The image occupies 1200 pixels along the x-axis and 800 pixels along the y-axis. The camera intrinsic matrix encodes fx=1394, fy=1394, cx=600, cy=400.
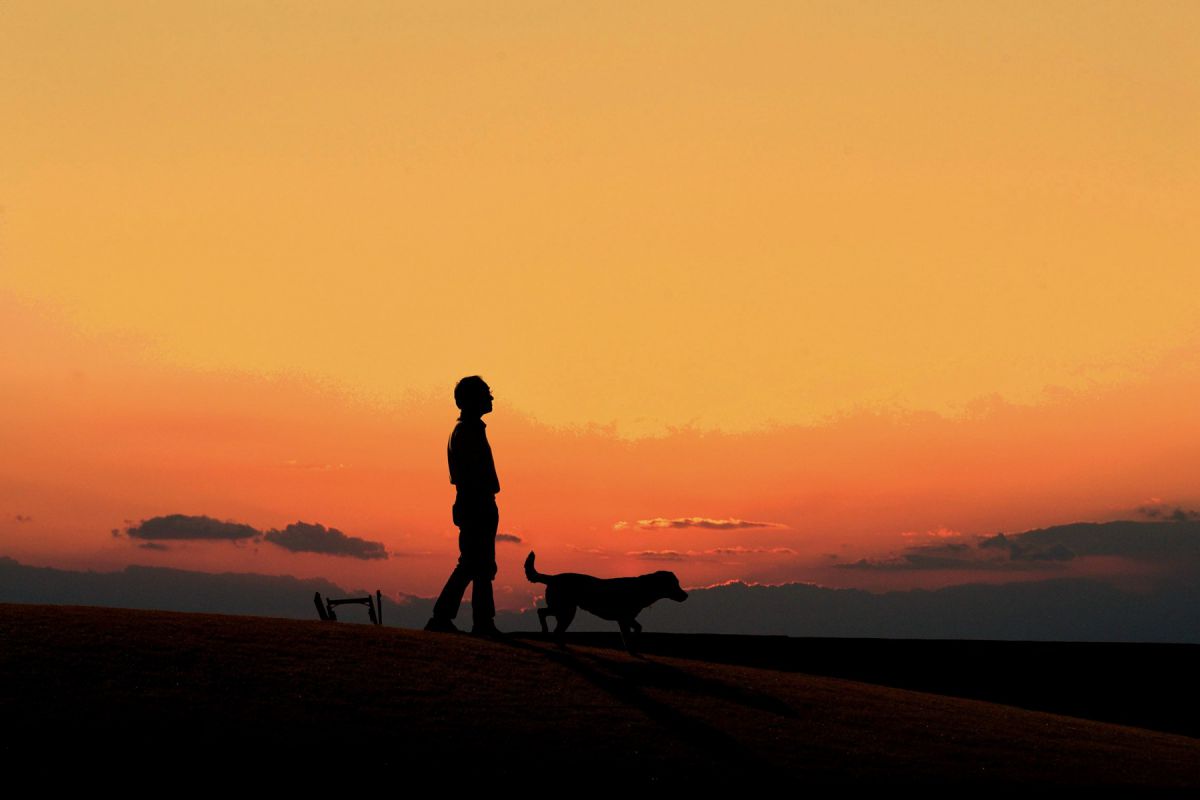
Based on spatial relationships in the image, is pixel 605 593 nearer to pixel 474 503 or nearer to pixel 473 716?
pixel 474 503

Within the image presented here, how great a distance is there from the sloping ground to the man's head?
504cm

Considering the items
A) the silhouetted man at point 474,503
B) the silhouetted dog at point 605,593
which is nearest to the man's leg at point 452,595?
the silhouetted man at point 474,503

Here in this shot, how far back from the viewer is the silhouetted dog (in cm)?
2892

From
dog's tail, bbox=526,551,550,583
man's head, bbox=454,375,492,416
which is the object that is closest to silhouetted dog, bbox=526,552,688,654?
dog's tail, bbox=526,551,550,583

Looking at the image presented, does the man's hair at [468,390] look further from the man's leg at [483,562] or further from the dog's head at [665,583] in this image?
the dog's head at [665,583]

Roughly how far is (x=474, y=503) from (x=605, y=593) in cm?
383

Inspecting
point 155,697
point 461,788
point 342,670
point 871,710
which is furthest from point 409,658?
point 871,710

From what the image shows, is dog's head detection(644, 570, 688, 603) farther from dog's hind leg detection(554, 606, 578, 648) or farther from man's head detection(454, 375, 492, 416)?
man's head detection(454, 375, 492, 416)

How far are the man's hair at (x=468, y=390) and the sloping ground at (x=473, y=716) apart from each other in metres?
5.17

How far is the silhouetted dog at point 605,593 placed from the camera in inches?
1139

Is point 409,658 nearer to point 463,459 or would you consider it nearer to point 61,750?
point 463,459

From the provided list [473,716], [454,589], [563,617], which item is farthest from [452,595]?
[473,716]

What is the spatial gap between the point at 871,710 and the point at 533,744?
8493 mm

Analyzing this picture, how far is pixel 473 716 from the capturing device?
2227 centimetres
